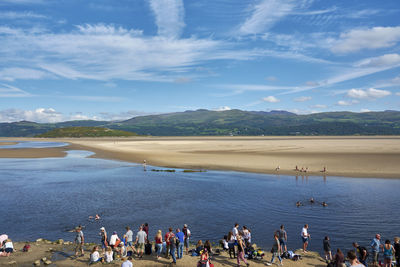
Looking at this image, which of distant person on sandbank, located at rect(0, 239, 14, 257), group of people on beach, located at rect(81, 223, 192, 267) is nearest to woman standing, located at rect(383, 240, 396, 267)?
group of people on beach, located at rect(81, 223, 192, 267)

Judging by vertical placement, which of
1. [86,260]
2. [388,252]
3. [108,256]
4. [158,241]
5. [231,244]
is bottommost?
[86,260]

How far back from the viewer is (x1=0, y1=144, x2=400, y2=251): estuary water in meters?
23.2

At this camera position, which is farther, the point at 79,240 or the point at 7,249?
the point at 79,240

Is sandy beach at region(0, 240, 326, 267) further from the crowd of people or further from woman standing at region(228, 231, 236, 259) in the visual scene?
woman standing at region(228, 231, 236, 259)

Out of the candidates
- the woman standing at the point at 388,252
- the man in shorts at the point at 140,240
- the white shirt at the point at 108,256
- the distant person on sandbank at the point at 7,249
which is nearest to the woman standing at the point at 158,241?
the man in shorts at the point at 140,240

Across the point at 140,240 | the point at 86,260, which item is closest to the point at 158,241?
the point at 140,240

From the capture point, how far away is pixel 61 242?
20.7 m

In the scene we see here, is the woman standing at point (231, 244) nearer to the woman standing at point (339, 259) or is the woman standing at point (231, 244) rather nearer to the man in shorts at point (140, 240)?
the man in shorts at point (140, 240)

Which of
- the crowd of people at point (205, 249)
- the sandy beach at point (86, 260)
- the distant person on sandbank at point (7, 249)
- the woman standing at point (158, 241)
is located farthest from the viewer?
the woman standing at point (158, 241)

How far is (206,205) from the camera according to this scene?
30.7 metres

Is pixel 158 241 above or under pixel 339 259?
under

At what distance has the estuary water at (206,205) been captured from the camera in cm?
2323

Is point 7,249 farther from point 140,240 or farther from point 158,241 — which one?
point 158,241

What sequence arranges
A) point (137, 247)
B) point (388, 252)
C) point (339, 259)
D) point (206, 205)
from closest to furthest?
point (339, 259) → point (388, 252) → point (137, 247) → point (206, 205)
